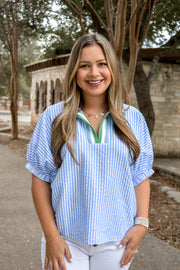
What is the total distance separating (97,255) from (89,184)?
0.36 m

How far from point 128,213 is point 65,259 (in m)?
0.38

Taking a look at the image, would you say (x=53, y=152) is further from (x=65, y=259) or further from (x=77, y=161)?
(x=65, y=259)

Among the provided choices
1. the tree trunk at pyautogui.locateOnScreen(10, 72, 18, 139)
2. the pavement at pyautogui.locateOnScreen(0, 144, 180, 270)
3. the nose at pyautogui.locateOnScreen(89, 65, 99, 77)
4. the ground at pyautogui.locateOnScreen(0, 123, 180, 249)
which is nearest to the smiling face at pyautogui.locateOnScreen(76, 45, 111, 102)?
the nose at pyautogui.locateOnScreen(89, 65, 99, 77)

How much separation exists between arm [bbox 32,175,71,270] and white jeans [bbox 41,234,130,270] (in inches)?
2.0

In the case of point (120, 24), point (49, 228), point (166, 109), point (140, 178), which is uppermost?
point (120, 24)

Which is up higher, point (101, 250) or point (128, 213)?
point (128, 213)

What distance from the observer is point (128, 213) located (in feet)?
5.57

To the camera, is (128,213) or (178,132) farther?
(178,132)

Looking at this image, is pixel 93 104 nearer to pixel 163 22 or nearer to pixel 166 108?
pixel 163 22

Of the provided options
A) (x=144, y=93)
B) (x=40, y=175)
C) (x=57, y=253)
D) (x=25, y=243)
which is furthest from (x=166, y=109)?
(x=57, y=253)

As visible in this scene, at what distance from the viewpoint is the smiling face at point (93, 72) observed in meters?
1.70

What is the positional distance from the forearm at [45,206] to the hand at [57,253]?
0.11ft

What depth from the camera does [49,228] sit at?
5.31 feet

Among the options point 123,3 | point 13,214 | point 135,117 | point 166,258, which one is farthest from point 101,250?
point 123,3
